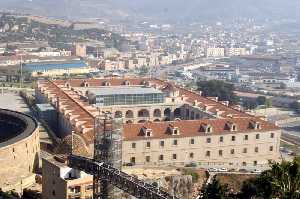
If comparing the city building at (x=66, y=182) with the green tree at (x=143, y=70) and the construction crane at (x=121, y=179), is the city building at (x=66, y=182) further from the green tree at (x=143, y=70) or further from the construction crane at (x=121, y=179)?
the green tree at (x=143, y=70)

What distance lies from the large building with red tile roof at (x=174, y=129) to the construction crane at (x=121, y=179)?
13.2m

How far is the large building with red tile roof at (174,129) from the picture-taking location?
176 ft

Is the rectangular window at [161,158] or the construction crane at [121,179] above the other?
the construction crane at [121,179]

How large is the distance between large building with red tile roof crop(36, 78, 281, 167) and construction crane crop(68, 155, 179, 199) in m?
13.2

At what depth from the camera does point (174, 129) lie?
179 feet

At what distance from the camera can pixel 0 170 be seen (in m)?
44.8

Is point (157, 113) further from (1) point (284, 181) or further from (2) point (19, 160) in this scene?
(1) point (284, 181)

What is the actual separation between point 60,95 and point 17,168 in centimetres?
2551

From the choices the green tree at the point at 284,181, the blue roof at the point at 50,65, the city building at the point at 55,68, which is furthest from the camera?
the blue roof at the point at 50,65

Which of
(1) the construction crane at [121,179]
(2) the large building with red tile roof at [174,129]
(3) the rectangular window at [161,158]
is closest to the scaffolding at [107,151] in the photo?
(1) the construction crane at [121,179]

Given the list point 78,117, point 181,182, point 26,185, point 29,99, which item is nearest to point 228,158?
point 181,182

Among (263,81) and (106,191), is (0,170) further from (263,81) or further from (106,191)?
(263,81)

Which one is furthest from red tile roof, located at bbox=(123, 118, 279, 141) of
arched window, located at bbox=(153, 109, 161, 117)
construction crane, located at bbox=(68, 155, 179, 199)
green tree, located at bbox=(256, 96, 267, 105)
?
green tree, located at bbox=(256, 96, 267, 105)

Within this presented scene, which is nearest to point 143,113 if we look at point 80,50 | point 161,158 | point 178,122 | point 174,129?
point 178,122
